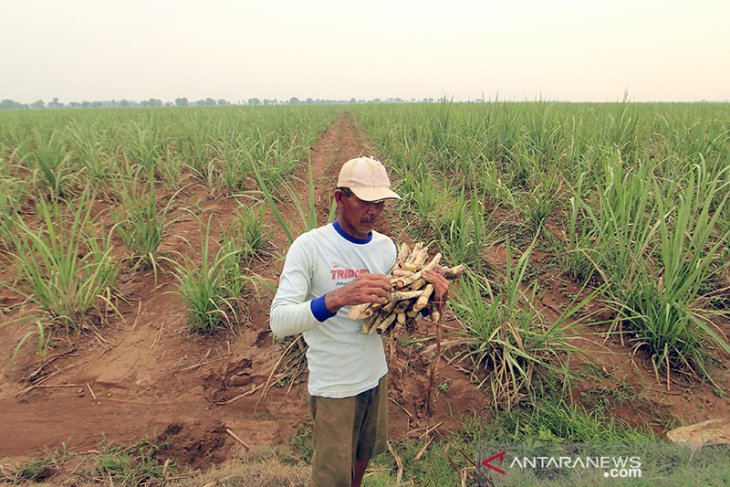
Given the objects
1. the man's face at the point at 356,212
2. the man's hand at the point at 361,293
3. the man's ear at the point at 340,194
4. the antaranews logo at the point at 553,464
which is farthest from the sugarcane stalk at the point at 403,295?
the antaranews logo at the point at 553,464

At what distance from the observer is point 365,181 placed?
132 centimetres

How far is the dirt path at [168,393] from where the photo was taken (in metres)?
2.21

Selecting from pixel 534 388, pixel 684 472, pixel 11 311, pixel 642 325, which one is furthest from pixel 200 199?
pixel 684 472

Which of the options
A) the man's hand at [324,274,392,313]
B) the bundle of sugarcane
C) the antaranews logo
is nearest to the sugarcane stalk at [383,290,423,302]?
the bundle of sugarcane

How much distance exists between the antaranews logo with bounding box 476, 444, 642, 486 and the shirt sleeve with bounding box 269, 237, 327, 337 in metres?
1.27

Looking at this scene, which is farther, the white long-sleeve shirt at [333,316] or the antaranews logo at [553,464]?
the antaranews logo at [553,464]

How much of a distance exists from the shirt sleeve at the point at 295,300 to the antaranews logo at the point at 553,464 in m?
1.27

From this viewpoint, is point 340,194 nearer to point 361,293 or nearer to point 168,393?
point 361,293

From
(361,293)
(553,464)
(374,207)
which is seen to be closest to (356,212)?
(374,207)

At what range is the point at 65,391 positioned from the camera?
2.52 meters

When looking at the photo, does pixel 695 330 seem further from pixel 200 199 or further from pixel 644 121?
pixel 200 199

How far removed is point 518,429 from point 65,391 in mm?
2721

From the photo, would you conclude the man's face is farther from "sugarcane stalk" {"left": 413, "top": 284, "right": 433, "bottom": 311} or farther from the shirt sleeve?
"sugarcane stalk" {"left": 413, "top": 284, "right": 433, "bottom": 311}

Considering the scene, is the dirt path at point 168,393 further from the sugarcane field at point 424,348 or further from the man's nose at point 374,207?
the man's nose at point 374,207
